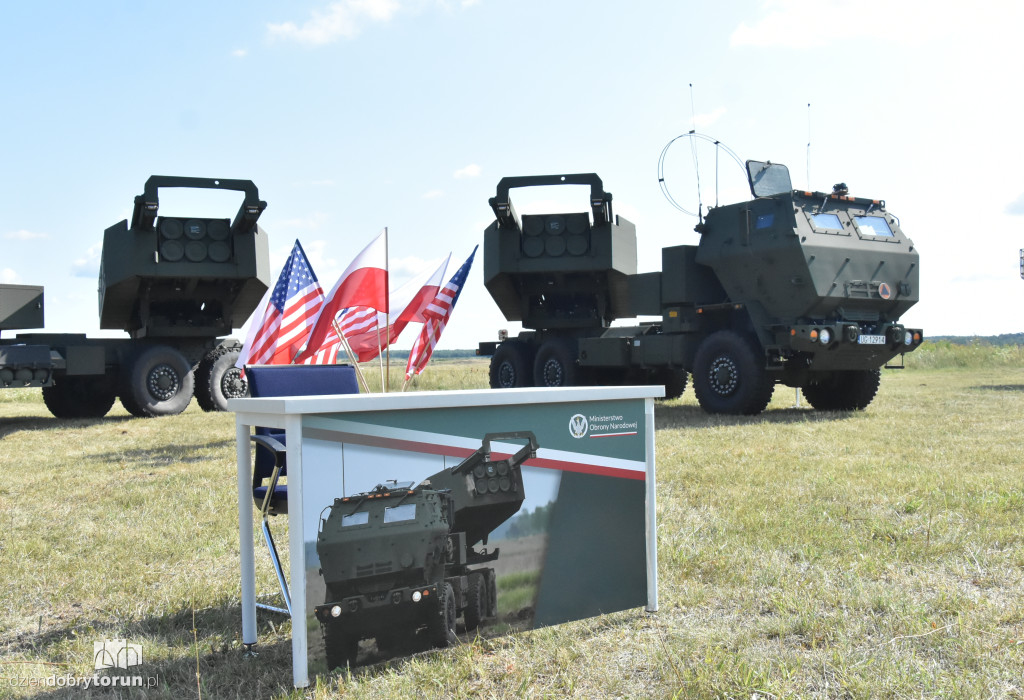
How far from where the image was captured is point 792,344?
995 cm

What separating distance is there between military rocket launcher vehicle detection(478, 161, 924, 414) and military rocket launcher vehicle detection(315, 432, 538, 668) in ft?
25.7

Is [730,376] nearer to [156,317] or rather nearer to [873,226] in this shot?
[873,226]

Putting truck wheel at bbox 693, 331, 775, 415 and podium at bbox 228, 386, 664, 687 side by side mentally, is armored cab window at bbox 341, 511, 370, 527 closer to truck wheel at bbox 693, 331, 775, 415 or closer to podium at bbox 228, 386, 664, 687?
podium at bbox 228, 386, 664, 687

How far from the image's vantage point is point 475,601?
283cm

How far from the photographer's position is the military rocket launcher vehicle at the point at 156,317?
11523 millimetres

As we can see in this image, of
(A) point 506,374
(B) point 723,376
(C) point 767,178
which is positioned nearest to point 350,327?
(B) point 723,376

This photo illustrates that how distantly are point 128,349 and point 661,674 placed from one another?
451 inches

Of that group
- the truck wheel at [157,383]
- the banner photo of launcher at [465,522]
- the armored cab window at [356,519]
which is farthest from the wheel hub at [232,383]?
the armored cab window at [356,519]

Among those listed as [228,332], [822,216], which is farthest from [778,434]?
[228,332]

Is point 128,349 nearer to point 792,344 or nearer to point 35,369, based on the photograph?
point 35,369

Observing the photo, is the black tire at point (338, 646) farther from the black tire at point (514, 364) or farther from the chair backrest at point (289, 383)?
the black tire at point (514, 364)

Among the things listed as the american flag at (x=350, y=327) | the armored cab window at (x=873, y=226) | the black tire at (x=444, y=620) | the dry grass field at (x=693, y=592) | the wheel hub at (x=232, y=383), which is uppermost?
the armored cab window at (x=873, y=226)

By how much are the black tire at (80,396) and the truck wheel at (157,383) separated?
768mm

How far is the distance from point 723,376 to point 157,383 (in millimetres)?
7826
